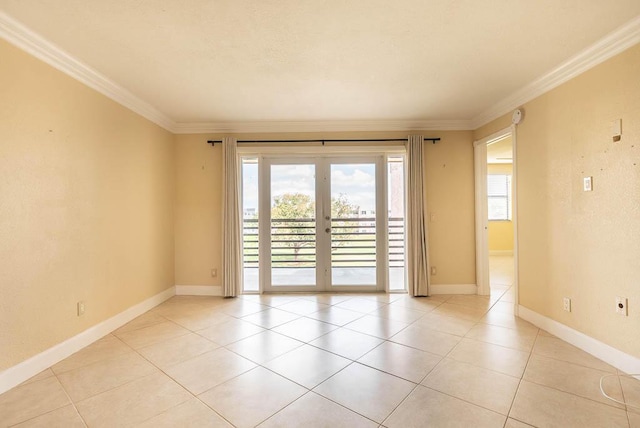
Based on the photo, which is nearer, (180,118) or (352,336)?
(352,336)

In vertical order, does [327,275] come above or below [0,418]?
above

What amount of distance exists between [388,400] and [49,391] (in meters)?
2.29

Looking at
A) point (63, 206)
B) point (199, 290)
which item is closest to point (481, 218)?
point (199, 290)

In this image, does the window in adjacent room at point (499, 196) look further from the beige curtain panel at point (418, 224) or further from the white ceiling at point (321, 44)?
the white ceiling at point (321, 44)

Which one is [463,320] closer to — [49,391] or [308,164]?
[308,164]

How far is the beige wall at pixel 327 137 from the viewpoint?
423 centimetres

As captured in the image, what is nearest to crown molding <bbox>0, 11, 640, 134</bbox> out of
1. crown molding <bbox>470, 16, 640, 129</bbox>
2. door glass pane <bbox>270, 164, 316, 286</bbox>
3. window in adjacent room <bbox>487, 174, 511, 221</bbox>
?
crown molding <bbox>470, 16, 640, 129</bbox>

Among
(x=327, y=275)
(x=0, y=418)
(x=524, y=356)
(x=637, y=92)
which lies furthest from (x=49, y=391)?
(x=637, y=92)

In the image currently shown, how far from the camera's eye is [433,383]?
6.67 feet

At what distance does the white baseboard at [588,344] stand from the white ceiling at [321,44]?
7.86ft

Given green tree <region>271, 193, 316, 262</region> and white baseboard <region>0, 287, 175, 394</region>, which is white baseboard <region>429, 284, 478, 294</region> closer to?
green tree <region>271, 193, 316, 262</region>

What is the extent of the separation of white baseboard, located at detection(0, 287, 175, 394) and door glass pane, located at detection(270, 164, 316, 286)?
1866mm

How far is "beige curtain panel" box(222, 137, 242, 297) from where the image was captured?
4.14 m

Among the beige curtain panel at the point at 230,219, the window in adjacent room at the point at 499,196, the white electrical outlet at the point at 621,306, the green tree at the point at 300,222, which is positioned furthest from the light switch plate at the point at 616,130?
the window in adjacent room at the point at 499,196
